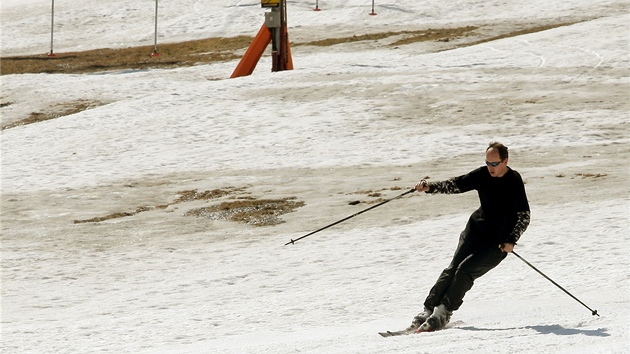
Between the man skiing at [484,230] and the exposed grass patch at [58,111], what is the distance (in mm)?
18245

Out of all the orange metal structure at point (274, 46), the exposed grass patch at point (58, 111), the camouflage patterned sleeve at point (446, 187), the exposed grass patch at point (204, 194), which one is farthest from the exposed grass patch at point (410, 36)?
the camouflage patterned sleeve at point (446, 187)

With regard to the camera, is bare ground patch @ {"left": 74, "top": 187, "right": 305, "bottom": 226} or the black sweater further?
bare ground patch @ {"left": 74, "top": 187, "right": 305, "bottom": 226}

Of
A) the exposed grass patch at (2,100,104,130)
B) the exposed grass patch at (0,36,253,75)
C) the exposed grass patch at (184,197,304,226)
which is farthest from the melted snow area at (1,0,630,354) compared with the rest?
the exposed grass patch at (0,36,253,75)

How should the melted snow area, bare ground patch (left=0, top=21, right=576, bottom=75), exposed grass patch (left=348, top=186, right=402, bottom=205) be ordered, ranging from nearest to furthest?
the melted snow area
exposed grass patch (left=348, top=186, right=402, bottom=205)
bare ground patch (left=0, top=21, right=576, bottom=75)

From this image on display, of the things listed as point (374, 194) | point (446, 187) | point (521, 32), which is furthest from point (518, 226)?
point (521, 32)

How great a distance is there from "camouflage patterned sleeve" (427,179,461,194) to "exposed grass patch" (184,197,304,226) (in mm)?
6224

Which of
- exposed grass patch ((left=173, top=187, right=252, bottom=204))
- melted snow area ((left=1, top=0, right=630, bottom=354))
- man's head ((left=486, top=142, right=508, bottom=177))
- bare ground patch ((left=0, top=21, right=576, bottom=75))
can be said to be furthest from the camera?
bare ground patch ((left=0, top=21, right=576, bottom=75))

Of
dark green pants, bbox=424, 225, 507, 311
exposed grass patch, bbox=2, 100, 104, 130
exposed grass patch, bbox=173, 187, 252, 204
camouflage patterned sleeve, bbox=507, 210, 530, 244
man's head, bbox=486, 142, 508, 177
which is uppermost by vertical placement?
man's head, bbox=486, 142, 508, 177

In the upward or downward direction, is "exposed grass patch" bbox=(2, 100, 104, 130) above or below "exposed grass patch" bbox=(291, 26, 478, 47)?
below

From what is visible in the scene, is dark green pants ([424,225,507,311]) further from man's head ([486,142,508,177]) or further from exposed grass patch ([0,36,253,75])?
exposed grass patch ([0,36,253,75])

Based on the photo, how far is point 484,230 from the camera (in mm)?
8523

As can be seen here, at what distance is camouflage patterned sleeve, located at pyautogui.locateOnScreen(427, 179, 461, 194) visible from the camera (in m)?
8.80

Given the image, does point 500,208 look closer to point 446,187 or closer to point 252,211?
point 446,187

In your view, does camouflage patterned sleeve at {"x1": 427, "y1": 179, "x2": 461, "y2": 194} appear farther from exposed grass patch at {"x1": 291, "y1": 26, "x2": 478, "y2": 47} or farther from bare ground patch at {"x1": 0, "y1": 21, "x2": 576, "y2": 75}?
exposed grass patch at {"x1": 291, "y1": 26, "x2": 478, "y2": 47}
